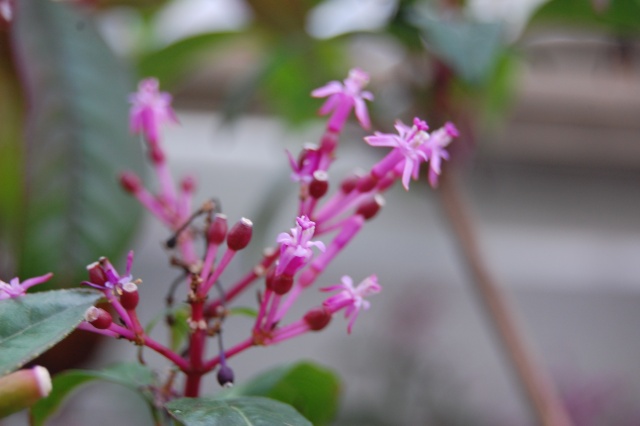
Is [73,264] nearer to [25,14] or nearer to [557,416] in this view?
[25,14]

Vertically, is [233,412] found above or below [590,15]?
below

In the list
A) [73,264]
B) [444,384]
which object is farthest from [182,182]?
[444,384]

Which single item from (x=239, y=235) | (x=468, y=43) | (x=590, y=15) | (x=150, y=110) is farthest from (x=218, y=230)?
(x=590, y=15)

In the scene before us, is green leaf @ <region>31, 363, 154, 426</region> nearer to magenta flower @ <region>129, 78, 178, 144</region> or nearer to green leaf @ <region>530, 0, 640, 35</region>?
magenta flower @ <region>129, 78, 178, 144</region>

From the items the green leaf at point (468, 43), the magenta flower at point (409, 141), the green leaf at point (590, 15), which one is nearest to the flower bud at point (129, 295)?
the magenta flower at point (409, 141)

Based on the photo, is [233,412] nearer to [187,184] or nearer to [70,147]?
[187,184]

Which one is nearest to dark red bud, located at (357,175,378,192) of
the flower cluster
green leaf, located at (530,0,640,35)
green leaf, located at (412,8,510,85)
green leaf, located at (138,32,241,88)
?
the flower cluster
